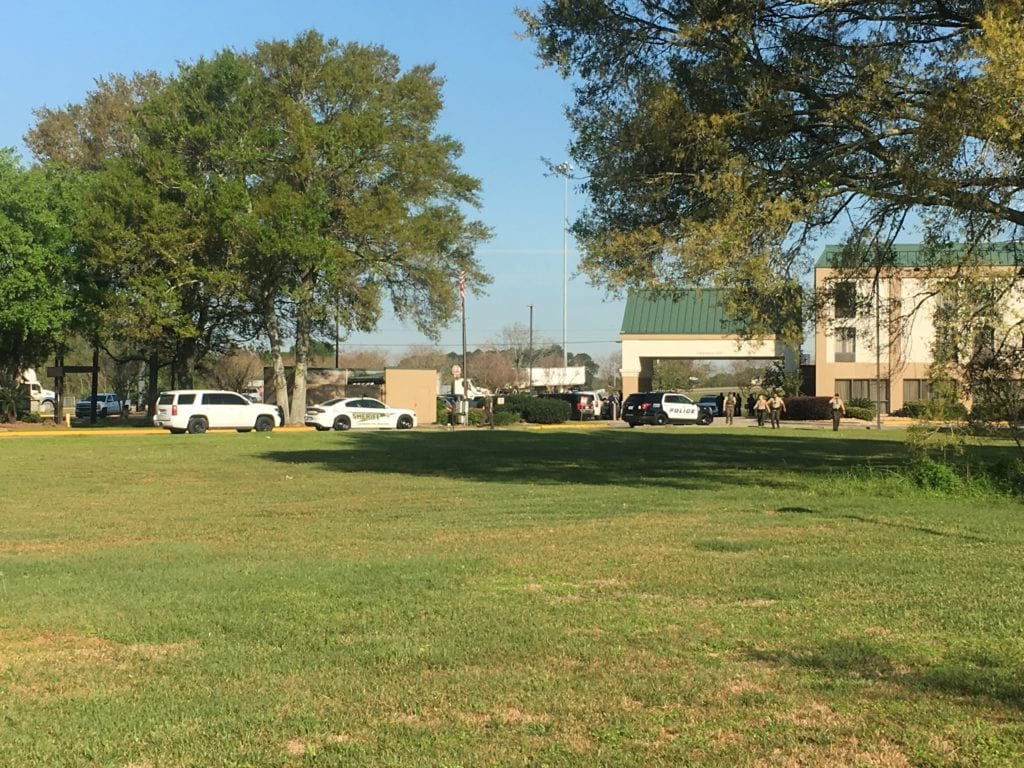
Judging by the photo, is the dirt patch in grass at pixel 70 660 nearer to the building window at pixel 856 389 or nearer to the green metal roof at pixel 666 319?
the building window at pixel 856 389

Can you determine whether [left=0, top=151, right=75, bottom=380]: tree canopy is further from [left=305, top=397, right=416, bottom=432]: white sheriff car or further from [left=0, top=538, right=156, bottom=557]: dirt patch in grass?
[left=0, top=538, right=156, bottom=557]: dirt patch in grass

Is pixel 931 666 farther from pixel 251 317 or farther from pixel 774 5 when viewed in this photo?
pixel 251 317

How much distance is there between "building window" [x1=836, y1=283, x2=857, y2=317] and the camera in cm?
1762

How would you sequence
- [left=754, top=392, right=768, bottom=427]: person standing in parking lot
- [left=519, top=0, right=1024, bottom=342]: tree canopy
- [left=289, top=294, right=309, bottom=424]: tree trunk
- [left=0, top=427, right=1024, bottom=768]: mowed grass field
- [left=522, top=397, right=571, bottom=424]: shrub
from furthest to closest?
[left=522, top=397, right=571, bottom=424]: shrub < [left=289, top=294, right=309, bottom=424]: tree trunk < [left=754, top=392, right=768, bottom=427]: person standing in parking lot < [left=519, top=0, right=1024, bottom=342]: tree canopy < [left=0, top=427, right=1024, bottom=768]: mowed grass field

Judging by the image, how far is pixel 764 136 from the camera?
640 inches

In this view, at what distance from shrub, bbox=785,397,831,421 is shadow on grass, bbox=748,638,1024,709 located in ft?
178

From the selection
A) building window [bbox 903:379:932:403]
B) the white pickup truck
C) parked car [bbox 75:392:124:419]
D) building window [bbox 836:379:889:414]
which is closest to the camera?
the white pickup truck

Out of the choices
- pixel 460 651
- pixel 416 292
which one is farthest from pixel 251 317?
pixel 460 651

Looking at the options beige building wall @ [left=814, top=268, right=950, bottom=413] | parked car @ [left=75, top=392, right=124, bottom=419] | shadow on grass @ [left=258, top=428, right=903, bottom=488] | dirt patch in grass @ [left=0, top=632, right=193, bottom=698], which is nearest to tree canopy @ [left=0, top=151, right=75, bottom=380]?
shadow on grass @ [left=258, top=428, right=903, bottom=488]

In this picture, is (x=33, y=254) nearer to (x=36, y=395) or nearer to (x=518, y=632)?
(x=36, y=395)

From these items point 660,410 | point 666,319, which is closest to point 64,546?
point 660,410

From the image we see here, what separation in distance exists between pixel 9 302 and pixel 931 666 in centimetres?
4579

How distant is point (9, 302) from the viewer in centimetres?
4450

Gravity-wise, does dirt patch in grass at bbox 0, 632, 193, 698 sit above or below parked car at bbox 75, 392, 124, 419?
below
